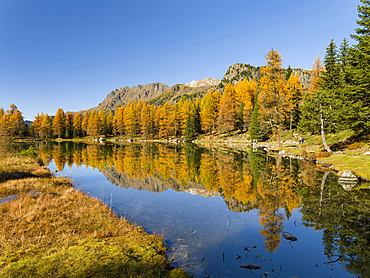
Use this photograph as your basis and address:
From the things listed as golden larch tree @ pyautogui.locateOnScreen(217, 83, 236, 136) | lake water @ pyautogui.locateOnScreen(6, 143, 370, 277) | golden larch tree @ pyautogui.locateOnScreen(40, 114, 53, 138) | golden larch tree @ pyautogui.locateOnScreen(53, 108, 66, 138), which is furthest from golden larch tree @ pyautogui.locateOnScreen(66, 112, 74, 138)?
lake water @ pyautogui.locateOnScreen(6, 143, 370, 277)

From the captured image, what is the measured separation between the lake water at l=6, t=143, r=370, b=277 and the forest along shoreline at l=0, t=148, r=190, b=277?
45.1 inches

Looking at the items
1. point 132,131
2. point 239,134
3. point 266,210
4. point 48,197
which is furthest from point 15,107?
point 266,210

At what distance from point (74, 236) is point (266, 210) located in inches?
356

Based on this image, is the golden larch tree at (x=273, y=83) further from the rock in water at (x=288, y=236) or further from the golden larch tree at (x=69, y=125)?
the golden larch tree at (x=69, y=125)

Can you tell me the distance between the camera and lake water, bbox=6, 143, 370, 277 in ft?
20.4

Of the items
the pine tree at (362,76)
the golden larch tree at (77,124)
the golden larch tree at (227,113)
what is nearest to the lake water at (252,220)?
the pine tree at (362,76)

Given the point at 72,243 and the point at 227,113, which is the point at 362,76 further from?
the point at 227,113

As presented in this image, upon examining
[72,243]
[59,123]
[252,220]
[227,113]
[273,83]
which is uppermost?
[273,83]

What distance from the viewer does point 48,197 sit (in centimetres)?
987

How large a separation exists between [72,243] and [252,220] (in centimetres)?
767

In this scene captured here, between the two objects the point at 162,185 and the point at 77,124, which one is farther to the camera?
the point at 77,124

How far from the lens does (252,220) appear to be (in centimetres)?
962

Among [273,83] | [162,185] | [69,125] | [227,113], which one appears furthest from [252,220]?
[69,125]

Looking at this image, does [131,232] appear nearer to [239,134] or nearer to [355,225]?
[355,225]
